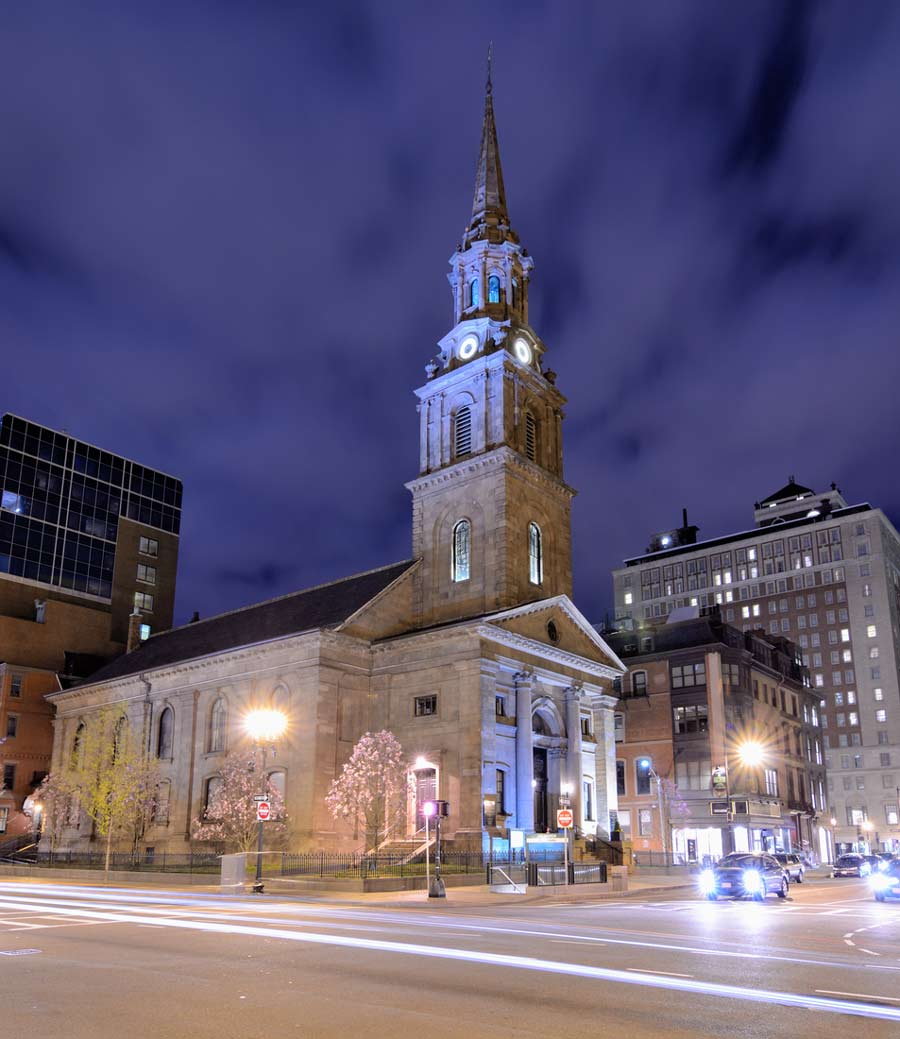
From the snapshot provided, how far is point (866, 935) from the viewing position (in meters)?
19.6

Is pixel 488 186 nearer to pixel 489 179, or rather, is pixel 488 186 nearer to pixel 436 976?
pixel 489 179

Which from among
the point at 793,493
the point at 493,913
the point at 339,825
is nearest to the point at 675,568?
the point at 793,493

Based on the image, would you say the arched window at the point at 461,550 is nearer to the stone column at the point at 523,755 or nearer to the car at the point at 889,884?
the stone column at the point at 523,755

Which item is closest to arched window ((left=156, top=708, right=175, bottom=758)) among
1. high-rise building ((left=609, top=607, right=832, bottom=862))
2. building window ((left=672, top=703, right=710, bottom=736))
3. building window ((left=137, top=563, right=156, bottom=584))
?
building window ((left=137, top=563, right=156, bottom=584))

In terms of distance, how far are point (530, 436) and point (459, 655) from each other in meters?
16.5

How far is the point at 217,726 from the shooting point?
55.6 meters

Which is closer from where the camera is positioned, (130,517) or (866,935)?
(866,935)

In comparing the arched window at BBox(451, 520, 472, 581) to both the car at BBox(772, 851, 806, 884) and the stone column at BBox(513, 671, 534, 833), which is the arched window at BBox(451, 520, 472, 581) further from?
the car at BBox(772, 851, 806, 884)

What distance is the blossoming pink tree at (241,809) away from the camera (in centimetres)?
4303

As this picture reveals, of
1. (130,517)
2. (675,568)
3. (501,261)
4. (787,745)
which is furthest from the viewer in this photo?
(675,568)

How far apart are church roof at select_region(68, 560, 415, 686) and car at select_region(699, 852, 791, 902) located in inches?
912

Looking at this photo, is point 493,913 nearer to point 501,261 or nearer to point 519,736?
point 519,736

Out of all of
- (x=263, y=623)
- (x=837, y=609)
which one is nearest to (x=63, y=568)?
(x=263, y=623)

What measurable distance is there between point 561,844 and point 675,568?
9248cm
